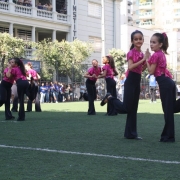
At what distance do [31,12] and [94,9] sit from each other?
948 cm

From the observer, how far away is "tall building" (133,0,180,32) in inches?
3831

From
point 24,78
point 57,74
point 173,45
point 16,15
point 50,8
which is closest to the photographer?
point 24,78

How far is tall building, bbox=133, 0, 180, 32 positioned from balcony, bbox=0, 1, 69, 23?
1860 inches

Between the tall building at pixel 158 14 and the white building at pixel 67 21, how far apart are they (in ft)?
131

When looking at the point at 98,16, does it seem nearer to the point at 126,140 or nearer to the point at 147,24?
the point at 126,140

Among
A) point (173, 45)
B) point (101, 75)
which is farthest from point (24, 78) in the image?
point (173, 45)

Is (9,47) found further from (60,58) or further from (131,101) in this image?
(131,101)

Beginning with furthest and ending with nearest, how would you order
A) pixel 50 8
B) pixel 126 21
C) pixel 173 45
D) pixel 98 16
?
1. pixel 126 21
2. pixel 173 45
3. pixel 98 16
4. pixel 50 8

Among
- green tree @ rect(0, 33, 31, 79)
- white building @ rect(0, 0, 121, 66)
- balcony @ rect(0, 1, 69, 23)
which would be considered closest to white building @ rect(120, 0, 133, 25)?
white building @ rect(0, 0, 121, 66)

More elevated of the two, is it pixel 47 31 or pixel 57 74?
pixel 47 31

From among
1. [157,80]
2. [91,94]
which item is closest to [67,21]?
[91,94]

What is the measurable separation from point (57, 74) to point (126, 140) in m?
29.4

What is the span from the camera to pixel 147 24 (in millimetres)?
104188

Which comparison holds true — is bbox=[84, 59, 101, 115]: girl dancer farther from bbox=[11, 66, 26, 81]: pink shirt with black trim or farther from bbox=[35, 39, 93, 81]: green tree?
bbox=[35, 39, 93, 81]: green tree
